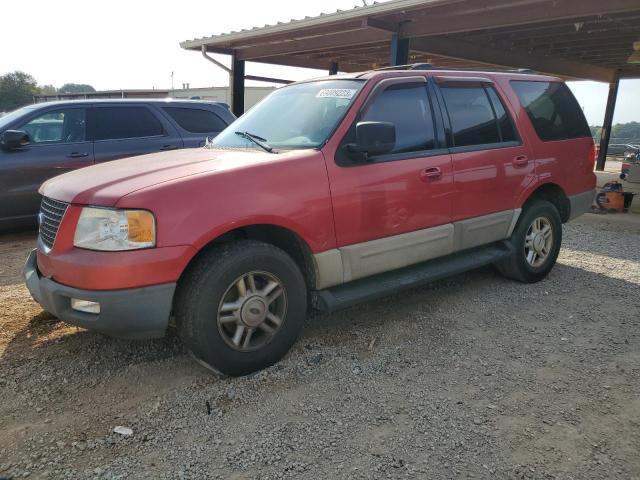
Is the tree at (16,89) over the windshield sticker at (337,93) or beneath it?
over

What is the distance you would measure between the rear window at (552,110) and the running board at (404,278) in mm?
1262

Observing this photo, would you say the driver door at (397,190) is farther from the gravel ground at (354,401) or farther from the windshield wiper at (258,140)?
the gravel ground at (354,401)

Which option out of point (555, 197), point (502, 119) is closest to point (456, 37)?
point (555, 197)

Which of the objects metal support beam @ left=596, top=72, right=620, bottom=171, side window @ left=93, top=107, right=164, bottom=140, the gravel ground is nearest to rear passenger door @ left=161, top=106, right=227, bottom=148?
side window @ left=93, top=107, right=164, bottom=140

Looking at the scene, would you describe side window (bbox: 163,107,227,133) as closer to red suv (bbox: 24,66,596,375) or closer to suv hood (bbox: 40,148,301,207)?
red suv (bbox: 24,66,596,375)

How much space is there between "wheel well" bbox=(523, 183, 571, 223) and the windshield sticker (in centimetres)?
233

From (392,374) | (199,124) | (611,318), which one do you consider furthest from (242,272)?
(199,124)

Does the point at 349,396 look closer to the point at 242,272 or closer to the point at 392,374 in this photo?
the point at 392,374

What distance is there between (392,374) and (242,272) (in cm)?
118

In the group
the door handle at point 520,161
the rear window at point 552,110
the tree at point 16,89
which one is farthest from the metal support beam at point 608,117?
the tree at point 16,89

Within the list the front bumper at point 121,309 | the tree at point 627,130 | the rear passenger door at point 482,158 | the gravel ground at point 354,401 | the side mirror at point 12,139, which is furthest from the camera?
the tree at point 627,130

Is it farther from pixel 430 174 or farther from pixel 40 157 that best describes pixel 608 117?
pixel 40 157

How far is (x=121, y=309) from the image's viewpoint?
2746mm

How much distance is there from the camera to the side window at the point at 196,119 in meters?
7.27
